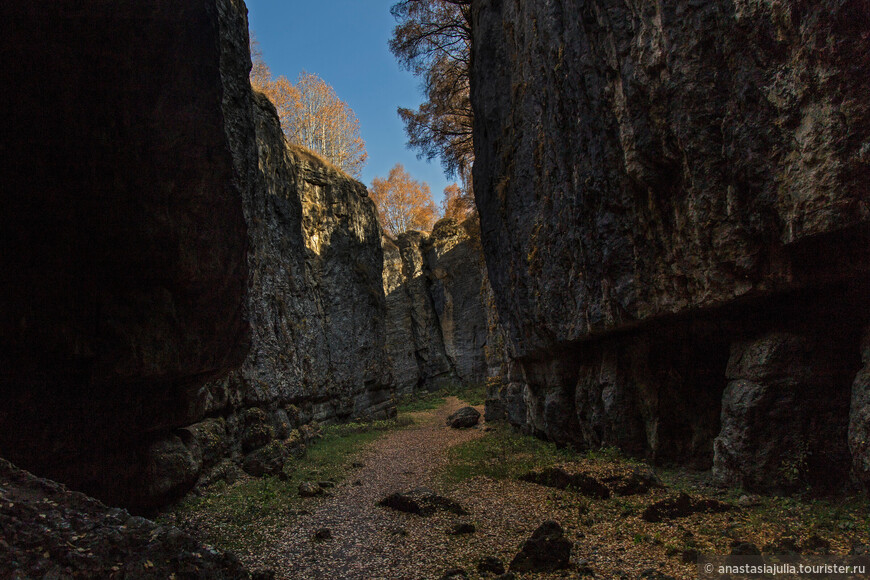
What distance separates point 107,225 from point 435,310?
40.8 metres

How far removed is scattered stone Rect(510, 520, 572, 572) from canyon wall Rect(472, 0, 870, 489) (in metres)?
3.55

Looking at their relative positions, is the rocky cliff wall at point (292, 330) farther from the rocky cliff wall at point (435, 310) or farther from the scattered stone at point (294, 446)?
the rocky cliff wall at point (435, 310)

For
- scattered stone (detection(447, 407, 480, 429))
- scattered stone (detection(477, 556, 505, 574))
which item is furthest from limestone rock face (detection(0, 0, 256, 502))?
scattered stone (detection(447, 407, 480, 429))

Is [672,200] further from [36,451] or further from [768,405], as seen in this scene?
[36,451]

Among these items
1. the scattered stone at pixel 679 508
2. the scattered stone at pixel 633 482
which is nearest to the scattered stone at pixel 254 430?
the scattered stone at pixel 633 482

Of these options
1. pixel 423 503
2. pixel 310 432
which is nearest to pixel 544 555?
pixel 423 503

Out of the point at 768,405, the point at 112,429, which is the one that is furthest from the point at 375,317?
the point at 768,405

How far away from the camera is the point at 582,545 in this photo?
7.11 metres

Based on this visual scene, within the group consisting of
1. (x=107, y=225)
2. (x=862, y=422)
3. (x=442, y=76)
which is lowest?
(x=862, y=422)

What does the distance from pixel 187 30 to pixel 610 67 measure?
8.10 meters

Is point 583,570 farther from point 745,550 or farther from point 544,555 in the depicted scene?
point 745,550

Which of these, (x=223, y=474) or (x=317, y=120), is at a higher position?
(x=317, y=120)

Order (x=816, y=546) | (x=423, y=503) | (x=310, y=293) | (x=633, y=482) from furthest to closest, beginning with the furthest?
(x=310, y=293), (x=423, y=503), (x=633, y=482), (x=816, y=546)

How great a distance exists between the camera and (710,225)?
7.86m
